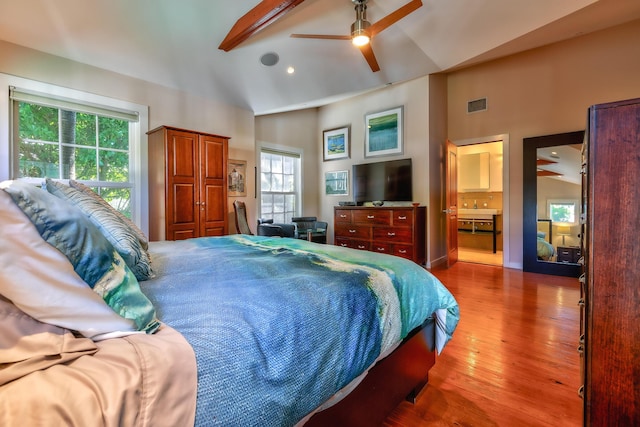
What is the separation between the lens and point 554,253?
4113 millimetres

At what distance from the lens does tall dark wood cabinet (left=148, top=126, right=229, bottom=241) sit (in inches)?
126

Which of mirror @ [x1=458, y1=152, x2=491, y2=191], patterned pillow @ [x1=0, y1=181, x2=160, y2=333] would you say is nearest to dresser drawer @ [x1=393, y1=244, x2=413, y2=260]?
mirror @ [x1=458, y1=152, x2=491, y2=191]

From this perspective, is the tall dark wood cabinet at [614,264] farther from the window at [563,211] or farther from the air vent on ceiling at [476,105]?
the air vent on ceiling at [476,105]

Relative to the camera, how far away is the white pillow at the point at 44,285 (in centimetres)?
56

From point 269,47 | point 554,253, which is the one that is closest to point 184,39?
point 269,47

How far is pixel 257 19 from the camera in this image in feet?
9.19

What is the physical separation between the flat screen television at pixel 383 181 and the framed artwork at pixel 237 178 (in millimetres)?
2114

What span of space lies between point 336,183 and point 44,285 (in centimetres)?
550

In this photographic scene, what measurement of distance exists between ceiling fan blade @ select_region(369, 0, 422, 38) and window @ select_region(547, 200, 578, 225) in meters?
3.41

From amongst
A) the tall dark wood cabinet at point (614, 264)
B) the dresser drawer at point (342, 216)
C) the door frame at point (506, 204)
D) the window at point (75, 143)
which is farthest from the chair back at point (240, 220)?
the door frame at point (506, 204)

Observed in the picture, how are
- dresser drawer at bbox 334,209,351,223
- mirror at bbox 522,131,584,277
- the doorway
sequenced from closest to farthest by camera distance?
1. mirror at bbox 522,131,584,277
2. dresser drawer at bbox 334,209,351,223
3. the doorway

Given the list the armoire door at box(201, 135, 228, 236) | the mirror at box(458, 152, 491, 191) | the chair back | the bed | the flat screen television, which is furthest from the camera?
the mirror at box(458, 152, 491, 191)

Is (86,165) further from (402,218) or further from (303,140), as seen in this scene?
(402,218)

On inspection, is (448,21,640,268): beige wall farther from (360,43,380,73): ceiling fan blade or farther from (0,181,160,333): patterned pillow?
(0,181,160,333): patterned pillow
